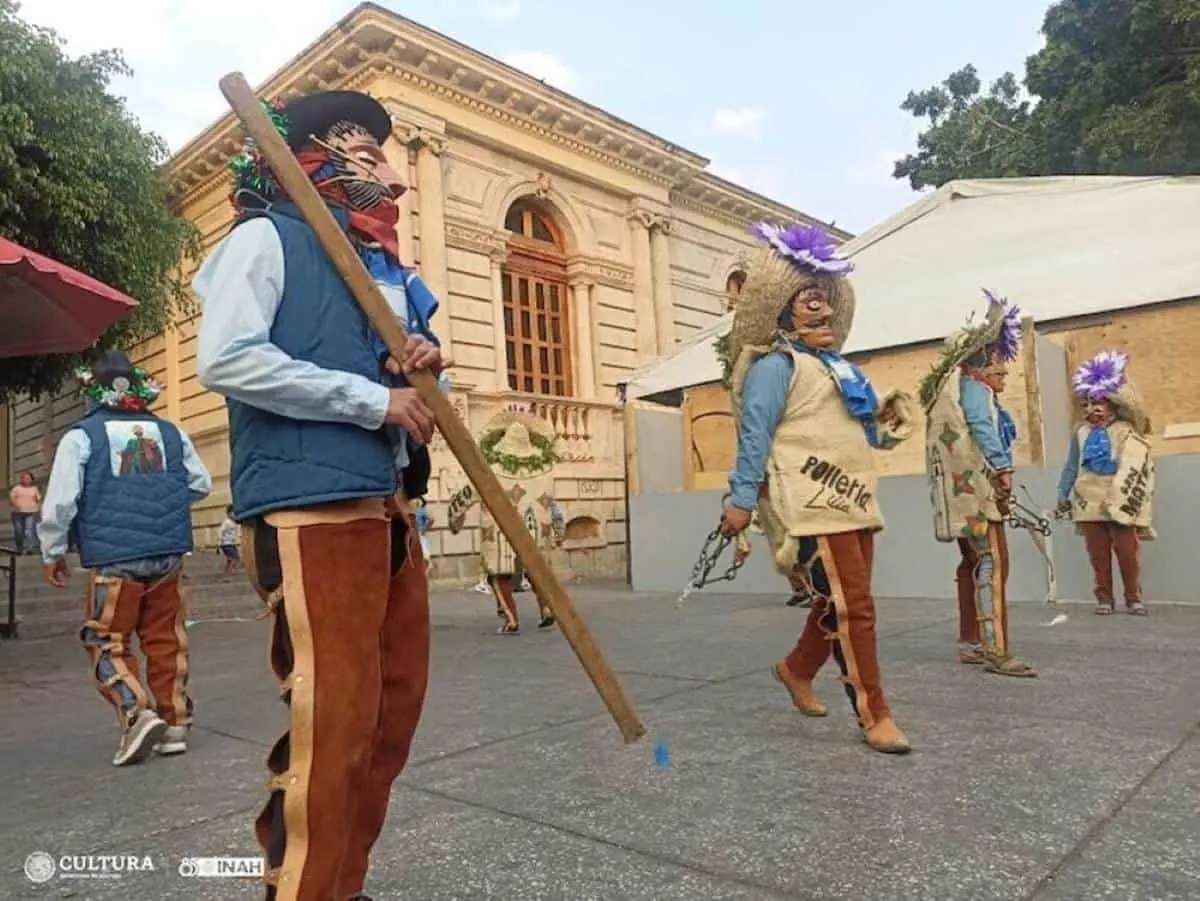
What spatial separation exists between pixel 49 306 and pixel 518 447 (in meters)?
4.30

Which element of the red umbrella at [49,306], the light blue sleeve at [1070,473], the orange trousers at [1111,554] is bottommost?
the orange trousers at [1111,554]

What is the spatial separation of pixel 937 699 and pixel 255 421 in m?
3.58

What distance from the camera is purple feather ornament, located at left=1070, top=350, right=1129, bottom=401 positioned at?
7648 millimetres

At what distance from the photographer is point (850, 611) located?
373 cm

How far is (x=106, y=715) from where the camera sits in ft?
17.1

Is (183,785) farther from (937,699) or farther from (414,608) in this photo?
(937,699)

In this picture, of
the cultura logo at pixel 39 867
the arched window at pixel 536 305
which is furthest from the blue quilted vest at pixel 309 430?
the arched window at pixel 536 305

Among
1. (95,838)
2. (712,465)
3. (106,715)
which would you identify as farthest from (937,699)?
(712,465)

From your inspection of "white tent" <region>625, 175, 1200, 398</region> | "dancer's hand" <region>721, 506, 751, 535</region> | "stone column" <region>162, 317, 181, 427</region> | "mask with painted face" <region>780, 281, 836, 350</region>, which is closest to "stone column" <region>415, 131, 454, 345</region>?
"white tent" <region>625, 175, 1200, 398</region>

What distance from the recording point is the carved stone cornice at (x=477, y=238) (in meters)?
14.6

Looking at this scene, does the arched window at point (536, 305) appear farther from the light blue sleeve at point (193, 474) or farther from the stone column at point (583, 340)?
the light blue sleeve at point (193, 474)

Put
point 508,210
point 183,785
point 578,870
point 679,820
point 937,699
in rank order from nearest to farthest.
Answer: point 578,870, point 679,820, point 183,785, point 937,699, point 508,210

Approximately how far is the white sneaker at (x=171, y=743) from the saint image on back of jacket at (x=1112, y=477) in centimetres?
666

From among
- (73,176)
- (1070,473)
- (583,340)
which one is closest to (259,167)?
(1070,473)
